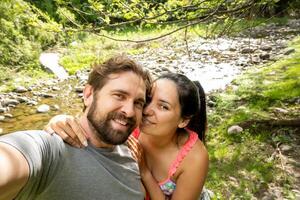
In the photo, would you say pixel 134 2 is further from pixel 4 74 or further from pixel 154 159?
pixel 4 74

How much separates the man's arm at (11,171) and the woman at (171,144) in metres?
1.20

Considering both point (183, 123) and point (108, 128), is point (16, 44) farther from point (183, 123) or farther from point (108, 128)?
point (108, 128)

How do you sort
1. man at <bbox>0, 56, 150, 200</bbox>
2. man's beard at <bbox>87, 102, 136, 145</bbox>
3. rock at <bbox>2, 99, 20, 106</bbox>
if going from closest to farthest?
1. man at <bbox>0, 56, 150, 200</bbox>
2. man's beard at <bbox>87, 102, 136, 145</bbox>
3. rock at <bbox>2, 99, 20, 106</bbox>

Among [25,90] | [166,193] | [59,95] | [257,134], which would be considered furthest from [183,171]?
[25,90]

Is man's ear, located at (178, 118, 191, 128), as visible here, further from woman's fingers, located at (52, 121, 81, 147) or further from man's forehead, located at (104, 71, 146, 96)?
woman's fingers, located at (52, 121, 81, 147)

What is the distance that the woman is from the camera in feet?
9.73

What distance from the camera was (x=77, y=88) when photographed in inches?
439

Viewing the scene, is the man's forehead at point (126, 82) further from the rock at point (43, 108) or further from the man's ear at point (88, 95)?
the rock at point (43, 108)

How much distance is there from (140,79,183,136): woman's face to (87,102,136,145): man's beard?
0.62 meters

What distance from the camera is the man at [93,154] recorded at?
1642 mm

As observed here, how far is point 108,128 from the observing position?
7.52ft

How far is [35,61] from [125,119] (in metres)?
13.6

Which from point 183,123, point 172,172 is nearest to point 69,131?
point 172,172

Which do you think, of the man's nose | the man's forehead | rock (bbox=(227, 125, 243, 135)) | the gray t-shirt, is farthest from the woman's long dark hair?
rock (bbox=(227, 125, 243, 135))
